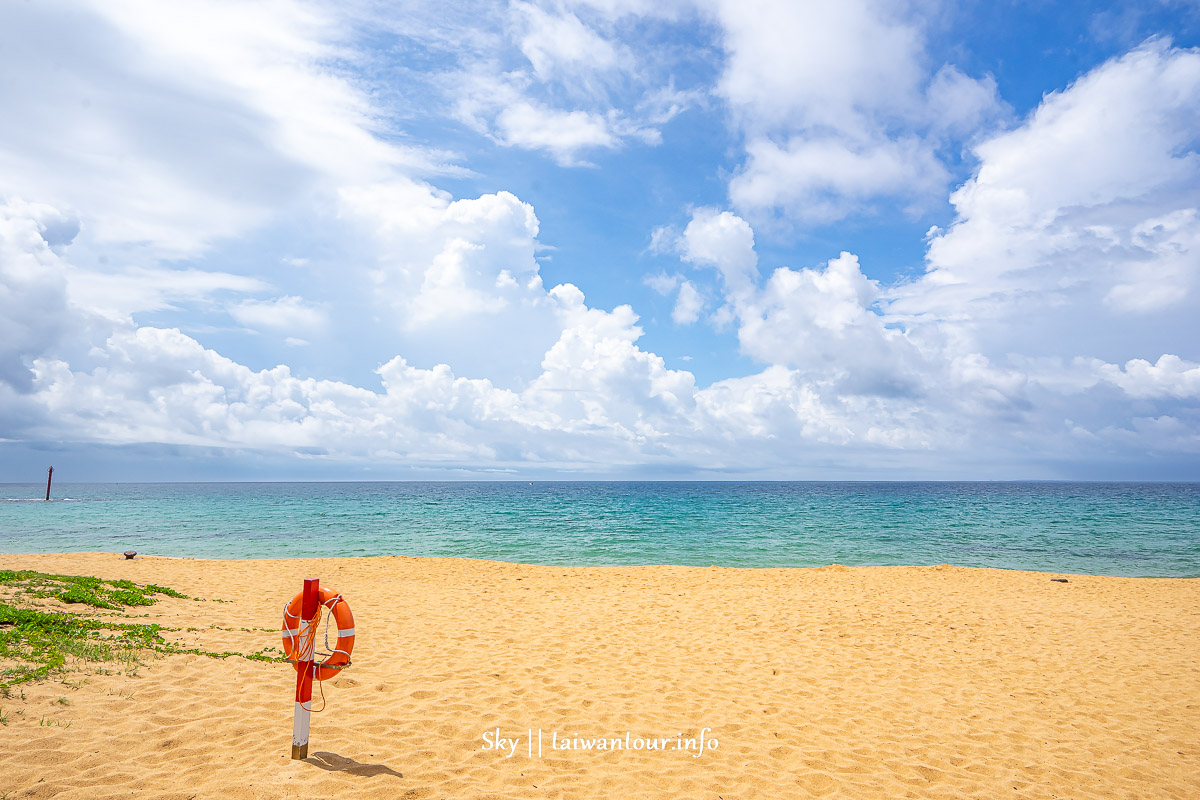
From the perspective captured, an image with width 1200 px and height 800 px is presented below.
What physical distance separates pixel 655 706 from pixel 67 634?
878 cm

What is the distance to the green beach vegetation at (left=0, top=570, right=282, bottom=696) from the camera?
7.10 meters

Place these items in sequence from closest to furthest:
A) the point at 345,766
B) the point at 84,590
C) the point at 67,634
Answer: the point at 345,766, the point at 67,634, the point at 84,590

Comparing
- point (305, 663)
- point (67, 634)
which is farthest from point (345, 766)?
point (67, 634)

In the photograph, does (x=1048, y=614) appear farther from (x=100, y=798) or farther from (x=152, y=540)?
(x=152, y=540)

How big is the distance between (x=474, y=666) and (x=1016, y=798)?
744 cm

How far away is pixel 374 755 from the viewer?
6121 mm

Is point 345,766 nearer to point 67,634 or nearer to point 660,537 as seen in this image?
point 67,634

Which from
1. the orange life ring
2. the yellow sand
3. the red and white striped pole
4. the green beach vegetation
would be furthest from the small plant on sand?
the orange life ring

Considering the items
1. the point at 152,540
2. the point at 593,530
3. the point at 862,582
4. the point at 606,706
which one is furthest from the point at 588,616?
the point at 152,540

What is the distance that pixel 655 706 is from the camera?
26.5ft

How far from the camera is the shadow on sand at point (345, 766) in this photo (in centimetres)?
569

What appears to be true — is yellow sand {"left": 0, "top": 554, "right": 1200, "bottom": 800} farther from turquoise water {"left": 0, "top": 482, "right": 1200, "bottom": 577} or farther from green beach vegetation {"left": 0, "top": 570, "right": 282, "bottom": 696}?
turquoise water {"left": 0, "top": 482, "right": 1200, "bottom": 577}

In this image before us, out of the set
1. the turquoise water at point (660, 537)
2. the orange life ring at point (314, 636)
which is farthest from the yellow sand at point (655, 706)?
the turquoise water at point (660, 537)

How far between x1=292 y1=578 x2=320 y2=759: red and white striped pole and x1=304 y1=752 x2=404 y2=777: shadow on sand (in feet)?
0.58
